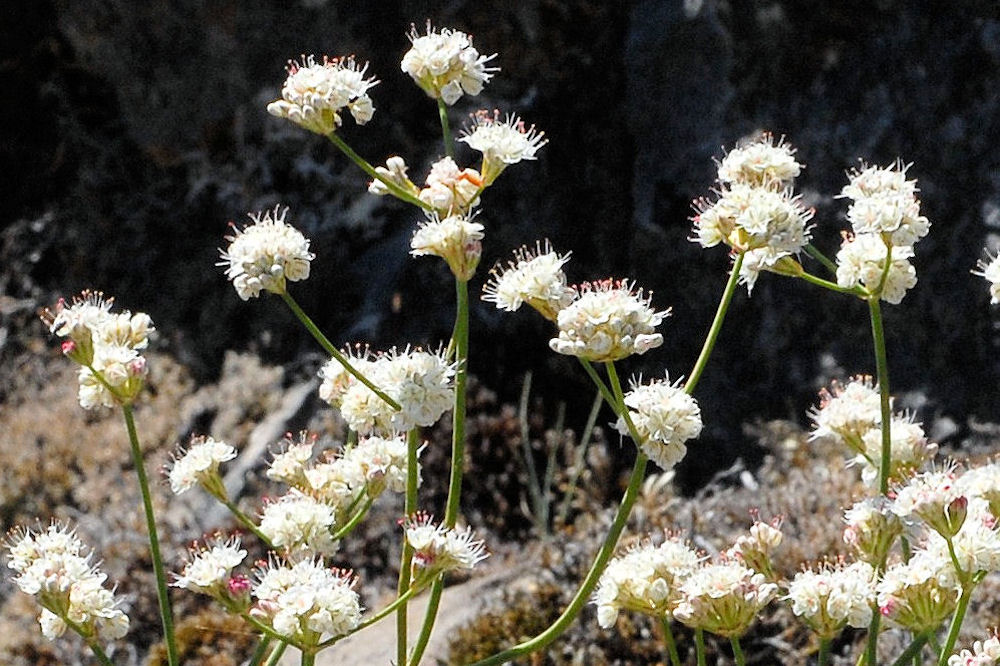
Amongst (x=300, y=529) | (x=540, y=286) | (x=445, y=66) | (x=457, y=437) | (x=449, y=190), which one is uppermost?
(x=445, y=66)

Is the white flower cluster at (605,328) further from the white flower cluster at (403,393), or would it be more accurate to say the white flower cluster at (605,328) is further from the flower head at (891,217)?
the flower head at (891,217)

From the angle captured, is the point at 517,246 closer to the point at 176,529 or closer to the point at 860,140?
the point at 860,140

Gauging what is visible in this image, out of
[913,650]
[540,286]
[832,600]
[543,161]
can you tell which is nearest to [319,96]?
[540,286]

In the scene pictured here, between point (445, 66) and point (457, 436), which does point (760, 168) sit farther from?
point (457, 436)

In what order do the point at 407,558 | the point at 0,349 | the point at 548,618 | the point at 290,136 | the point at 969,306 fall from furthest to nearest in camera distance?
1. the point at 0,349
2. the point at 290,136
3. the point at 969,306
4. the point at 548,618
5. the point at 407,558

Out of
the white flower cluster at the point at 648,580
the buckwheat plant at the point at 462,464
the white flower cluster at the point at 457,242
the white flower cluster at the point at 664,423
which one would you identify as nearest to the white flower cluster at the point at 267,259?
the buckwheat plant at the point at 462,464

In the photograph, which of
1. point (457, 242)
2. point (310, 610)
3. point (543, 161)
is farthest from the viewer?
point (543, 161)

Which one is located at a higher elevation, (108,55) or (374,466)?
(108,55)

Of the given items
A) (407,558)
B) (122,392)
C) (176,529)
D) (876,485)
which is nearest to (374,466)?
(407,558)
